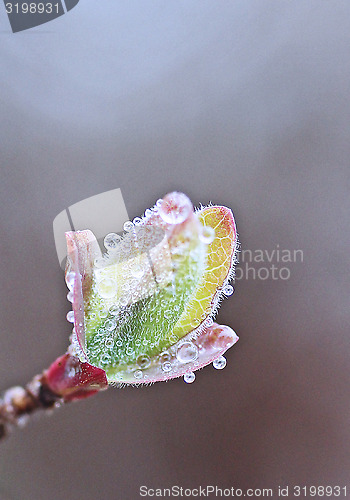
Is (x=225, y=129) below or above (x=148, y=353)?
above

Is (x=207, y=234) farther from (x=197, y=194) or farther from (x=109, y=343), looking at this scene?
(x=197, y=194)

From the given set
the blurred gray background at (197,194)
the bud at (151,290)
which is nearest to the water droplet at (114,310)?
the bud at (151,290)

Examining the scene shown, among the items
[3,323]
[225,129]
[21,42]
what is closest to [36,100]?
[21,42]

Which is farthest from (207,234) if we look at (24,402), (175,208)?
(24,402)

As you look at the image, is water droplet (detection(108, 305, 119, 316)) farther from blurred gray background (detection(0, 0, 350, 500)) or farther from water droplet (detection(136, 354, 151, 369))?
blurred gray background (detection(0, 0, 350, 500))

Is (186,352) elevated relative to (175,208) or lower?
lower

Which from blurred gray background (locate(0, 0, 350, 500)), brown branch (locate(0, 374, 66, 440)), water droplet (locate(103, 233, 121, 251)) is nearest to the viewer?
brown branch (locate(0, 374, 66, 440))

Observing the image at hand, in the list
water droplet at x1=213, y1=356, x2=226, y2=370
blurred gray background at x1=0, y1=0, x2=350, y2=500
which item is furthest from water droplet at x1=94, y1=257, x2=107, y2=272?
blurred gray background at x1=0, y1=0, x2=350, y2=500

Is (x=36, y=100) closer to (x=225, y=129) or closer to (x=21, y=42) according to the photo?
(x=21, y=42)
